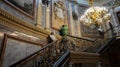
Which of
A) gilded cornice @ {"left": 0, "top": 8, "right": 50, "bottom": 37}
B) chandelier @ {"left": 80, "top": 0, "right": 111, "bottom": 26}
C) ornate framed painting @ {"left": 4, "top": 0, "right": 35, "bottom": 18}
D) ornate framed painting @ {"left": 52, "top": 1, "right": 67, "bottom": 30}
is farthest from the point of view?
ornate framed painting @ {"left": 52, "top": 1, "right": 67, "bottom": 30}

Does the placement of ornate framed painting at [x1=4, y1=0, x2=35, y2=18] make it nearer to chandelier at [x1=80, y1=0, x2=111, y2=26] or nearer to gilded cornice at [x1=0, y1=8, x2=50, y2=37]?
gilded cornice at [x1=0, y1=8, x2=50, y2=37]

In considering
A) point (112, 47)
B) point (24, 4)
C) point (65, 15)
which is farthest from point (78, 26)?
point (24, 4)

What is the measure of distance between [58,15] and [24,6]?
2922 mm

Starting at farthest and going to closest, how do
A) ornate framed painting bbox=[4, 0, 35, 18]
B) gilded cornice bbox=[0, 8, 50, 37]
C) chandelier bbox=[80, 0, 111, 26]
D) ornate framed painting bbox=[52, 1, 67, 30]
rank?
ornate framed painting bbox=[52, 1, 67, 30] → chandelier bbox=[80, 0, 111, 26] → ornate framed painting bbox=[4, 0, 35, 18] → gilded cornice bbox=[0, 8, 50, 37]

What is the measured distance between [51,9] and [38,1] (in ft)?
3.74

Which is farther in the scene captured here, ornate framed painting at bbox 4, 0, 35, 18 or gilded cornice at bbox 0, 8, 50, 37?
ornate framed painting at bbox 4, 0, 35, 18

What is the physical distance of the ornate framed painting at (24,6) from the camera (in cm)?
558

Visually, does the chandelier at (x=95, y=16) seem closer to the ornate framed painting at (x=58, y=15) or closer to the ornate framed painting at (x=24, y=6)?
the ornate framed painting at (x=58, y=15)

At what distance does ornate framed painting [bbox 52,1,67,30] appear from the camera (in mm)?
8219

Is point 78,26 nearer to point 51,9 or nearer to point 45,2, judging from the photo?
point 51,9

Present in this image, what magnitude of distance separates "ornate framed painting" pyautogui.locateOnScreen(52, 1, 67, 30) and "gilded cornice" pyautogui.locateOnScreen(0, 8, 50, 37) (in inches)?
67.8

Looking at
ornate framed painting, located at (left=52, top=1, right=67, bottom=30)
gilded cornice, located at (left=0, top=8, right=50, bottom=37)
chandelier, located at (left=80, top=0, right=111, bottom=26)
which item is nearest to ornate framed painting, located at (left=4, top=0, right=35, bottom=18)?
gilded cornice, located at (left=0, top=8, right=50, bottom=37)

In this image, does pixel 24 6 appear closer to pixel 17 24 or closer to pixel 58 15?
pixel 17 24

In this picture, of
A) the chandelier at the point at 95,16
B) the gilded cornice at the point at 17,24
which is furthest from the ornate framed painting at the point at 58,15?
the gilded cornice at the point at 17,24
